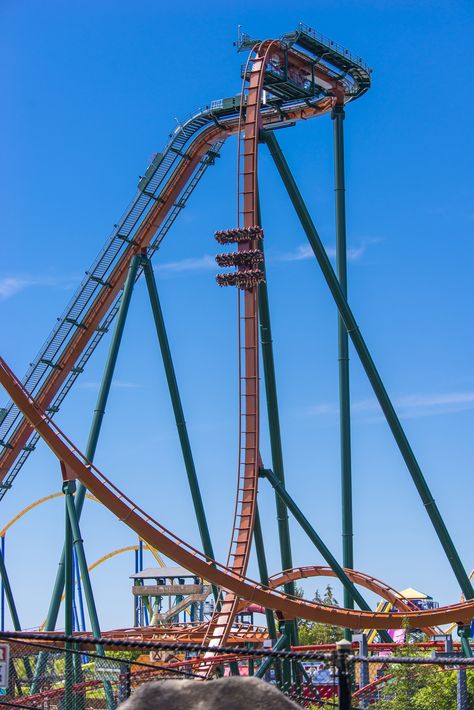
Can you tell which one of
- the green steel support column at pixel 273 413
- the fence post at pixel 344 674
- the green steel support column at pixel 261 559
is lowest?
the fence post at pixel 344 674

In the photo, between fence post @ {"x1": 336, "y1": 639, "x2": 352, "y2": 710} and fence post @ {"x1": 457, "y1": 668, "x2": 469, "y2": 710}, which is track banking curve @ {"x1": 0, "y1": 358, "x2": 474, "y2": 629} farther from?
fence post @ {"x1": 336, "y1": 639, "x2": 352, "y2": 710}

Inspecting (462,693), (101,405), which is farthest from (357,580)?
(462,693)

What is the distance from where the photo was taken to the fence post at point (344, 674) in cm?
510

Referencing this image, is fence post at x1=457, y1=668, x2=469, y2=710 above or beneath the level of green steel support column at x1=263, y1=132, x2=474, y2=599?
beneath

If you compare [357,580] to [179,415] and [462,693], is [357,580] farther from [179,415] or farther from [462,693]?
[462,693]

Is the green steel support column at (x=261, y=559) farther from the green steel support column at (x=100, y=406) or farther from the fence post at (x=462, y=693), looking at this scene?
the fence post at (x=462, y=693)

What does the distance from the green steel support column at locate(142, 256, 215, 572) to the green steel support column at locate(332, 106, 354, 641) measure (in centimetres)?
258

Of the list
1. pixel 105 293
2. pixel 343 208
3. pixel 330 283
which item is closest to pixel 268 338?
pixel 330 283

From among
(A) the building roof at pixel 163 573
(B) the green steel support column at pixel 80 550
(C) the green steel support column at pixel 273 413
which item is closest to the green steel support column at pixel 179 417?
(C) the green steel support column at pixel 273 413

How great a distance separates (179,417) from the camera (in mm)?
19781

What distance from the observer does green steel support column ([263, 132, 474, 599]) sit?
18.2 meters

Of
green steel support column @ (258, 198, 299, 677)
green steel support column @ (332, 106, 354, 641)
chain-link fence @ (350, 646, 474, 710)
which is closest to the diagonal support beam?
green steel support column @ (258, 198, 299, 677)

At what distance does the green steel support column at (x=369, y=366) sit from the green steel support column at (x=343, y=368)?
1.45 feet

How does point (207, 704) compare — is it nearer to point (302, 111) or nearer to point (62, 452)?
point (62, 452)
